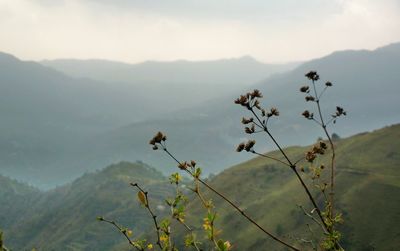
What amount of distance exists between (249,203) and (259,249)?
47473mm

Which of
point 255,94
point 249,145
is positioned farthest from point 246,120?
point 249,145

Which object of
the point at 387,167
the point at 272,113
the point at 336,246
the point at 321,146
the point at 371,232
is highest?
the point at 272,113

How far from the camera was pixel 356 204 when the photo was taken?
146 m

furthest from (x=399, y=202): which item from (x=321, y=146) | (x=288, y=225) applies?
(x=321, y=146)

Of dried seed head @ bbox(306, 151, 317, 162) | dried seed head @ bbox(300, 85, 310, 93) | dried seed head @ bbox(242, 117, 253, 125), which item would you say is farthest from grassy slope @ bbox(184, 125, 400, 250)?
dried seed head @ bbox(242, 117, 253, 125)

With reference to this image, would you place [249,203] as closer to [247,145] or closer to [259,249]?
[259,249]

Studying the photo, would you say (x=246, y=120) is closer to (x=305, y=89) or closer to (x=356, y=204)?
Answer: (x=305, y=89)

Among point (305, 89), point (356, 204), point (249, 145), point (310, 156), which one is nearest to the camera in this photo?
point (249, 145)

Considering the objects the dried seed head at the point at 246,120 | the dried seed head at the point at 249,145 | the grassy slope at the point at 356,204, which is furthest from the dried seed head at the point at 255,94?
the grassy slope at the point at 356,204

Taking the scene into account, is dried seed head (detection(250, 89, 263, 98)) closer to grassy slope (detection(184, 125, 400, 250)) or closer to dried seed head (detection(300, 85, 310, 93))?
dried seed head (detection(300, 85, 310, 93))

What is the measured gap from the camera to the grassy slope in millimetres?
131500

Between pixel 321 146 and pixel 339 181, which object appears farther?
pixel 339 181

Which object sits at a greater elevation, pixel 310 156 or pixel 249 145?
pixel 249 145

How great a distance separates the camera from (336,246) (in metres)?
5.07
